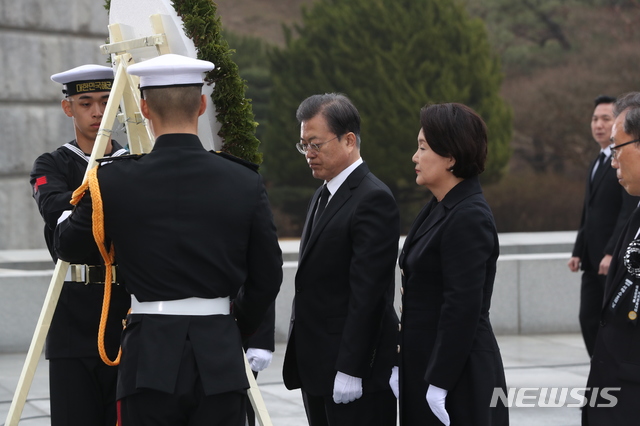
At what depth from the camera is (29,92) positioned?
1155 cm

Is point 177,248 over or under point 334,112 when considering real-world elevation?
under

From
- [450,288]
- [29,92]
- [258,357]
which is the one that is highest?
[450,288]

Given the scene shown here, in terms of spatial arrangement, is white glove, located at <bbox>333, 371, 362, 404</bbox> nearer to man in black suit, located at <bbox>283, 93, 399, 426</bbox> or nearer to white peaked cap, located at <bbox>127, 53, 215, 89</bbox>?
man in black suit, located at <bbox>283, 93, 399, 426</bbox>

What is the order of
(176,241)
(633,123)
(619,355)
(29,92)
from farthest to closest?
(29,92) → (633,123) → (619,355) → (176,241)

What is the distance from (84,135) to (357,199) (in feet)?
4.22

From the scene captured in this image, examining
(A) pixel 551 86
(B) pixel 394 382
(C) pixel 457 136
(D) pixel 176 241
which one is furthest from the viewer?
(A) pixel 551 86

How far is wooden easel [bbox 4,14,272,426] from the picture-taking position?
368cm

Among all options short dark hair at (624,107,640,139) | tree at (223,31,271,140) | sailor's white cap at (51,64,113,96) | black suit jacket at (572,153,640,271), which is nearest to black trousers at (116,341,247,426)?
sailor's white cap at (51,64,113,96)

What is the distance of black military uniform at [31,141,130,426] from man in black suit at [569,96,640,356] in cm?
373

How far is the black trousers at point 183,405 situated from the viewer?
120 inches

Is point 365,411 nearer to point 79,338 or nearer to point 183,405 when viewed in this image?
point 183,405

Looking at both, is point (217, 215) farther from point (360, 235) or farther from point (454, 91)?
point (454, 91)

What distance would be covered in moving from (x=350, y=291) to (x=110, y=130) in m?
1.19

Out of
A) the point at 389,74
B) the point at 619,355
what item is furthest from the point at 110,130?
the point at 389,74
